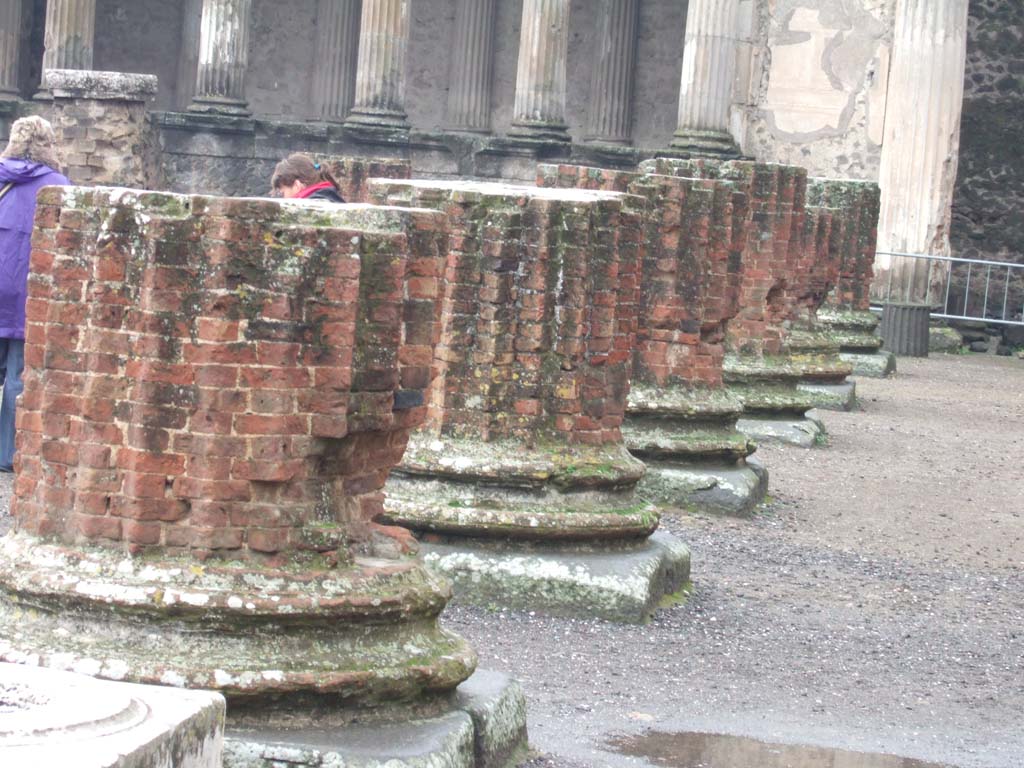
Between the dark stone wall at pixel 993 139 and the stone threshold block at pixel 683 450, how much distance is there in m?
16.2

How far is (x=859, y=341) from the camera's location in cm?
1652

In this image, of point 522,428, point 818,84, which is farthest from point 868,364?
point 522,428

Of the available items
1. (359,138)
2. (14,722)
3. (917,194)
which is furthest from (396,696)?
(359,138)

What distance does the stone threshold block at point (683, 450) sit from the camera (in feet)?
27.8

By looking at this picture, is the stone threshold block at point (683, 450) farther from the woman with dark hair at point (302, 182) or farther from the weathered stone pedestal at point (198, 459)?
the weathered stone pedestal at point (198, 459)

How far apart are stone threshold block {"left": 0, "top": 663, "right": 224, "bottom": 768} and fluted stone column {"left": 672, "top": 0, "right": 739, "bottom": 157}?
19430 mm

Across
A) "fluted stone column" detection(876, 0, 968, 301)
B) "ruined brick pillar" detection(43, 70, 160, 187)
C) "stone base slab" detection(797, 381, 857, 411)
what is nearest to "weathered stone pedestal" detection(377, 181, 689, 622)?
"stone base slab" detection(797, 381, 857, 411)

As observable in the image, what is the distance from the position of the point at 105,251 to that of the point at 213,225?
0.25 meters

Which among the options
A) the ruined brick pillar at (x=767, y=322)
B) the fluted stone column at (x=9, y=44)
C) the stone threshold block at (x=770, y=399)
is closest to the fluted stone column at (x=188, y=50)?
the fluted stone column at (x=9, y=44)

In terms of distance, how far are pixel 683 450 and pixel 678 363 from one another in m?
0.41

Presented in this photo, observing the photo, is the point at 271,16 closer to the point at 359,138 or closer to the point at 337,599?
the point at 359,138

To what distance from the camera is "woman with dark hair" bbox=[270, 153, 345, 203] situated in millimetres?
7105

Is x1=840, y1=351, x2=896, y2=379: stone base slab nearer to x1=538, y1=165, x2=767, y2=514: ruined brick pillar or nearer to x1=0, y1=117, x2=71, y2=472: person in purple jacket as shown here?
x1=538, y1=165, x2=767, y2=514: ruined brick pillar

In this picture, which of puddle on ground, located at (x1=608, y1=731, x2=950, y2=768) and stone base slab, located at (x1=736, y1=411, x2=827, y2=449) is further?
stone base slab, located at (x1=736, y1=411, x2=827, y2=449)
